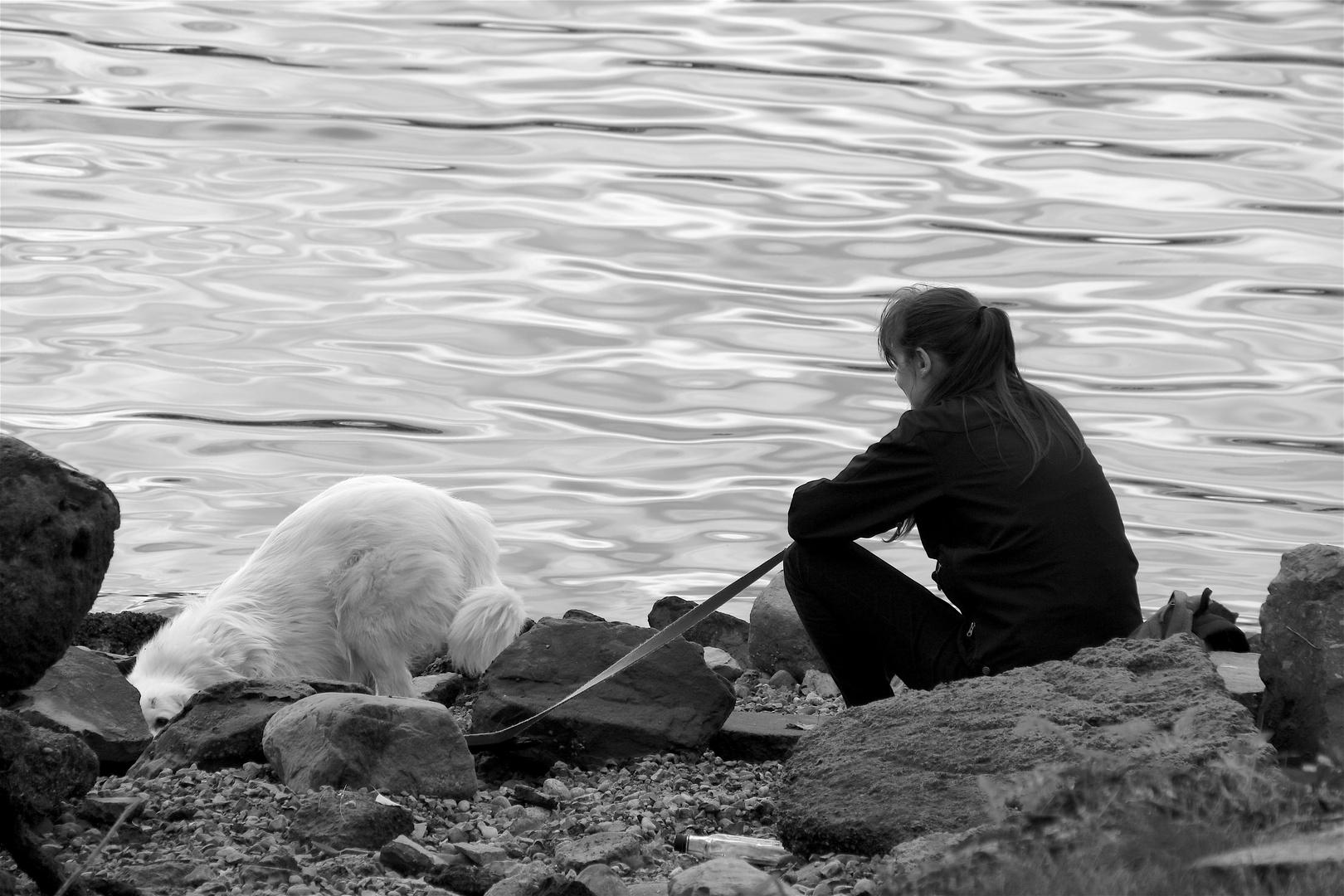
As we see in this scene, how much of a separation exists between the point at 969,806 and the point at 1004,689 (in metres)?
0.51

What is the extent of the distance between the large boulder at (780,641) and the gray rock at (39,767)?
3.36m

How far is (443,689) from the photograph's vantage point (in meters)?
6.66

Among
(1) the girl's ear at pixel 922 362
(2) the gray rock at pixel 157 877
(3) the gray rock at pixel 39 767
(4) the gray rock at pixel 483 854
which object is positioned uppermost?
(1) the girl's ear at pixel 922 362

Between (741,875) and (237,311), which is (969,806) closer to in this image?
(741,875)

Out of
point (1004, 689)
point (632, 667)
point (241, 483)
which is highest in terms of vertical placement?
point (1004, 689)

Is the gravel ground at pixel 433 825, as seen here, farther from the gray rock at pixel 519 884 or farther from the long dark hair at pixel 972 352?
the long dark hair at pixel 972 352

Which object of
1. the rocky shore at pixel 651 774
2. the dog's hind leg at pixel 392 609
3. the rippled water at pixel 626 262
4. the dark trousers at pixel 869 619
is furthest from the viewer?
the rippled water at pixel 626 262

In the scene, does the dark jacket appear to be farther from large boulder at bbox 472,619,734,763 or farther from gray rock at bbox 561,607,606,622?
gray rock at bbox 561,607,606,622

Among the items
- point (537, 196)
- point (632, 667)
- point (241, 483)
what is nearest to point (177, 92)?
point (537, 196)

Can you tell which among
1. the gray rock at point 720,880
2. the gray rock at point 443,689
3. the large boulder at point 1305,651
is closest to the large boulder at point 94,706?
the gray rock at point 443,689

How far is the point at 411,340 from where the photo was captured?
13.5m

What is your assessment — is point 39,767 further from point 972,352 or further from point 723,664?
point 723,664

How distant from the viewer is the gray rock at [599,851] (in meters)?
4.07

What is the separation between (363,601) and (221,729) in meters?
1.57
